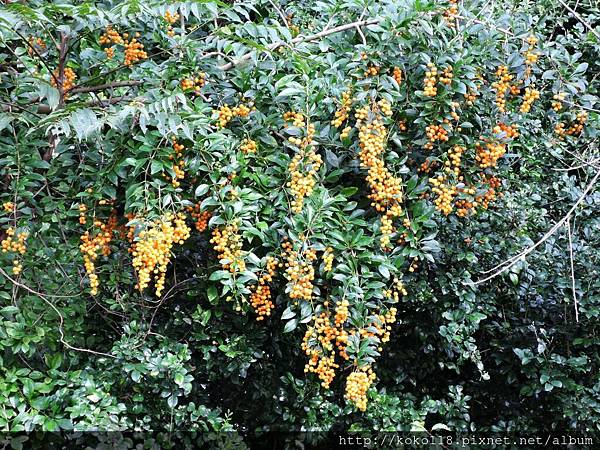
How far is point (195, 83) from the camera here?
2.84 metres

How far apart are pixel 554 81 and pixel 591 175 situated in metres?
0.81

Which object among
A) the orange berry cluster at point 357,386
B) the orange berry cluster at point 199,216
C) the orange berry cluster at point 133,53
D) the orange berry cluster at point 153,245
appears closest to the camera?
the orange berry cluster at point 153,245

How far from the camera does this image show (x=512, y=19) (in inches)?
119

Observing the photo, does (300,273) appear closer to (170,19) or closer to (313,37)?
(313,37)

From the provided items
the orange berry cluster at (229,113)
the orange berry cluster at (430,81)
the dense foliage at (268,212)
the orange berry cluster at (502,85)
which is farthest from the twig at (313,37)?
the orange berry cluster at (502,85)

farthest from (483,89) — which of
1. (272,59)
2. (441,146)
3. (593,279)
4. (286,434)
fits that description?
(286,434)

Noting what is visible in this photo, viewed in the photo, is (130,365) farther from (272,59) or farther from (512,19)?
(512,19)

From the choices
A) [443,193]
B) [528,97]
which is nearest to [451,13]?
[528,97]

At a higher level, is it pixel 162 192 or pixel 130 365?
pixel 162 192

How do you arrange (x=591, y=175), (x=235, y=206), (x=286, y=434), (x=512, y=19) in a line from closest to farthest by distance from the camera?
1. (x=235, y=206)
2. (x=512, y=19)
3. (x=286, y=434)
4. (x=591, y=175)

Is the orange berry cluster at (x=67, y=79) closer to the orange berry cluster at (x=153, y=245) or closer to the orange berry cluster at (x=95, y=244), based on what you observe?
the orange berry cluster at (x=95, y=244)

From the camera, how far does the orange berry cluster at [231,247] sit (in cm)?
253

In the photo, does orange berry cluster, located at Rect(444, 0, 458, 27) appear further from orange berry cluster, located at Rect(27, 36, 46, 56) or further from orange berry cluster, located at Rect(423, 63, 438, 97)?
orange berry cluster, located at Rect(27, 36, 46, 56)

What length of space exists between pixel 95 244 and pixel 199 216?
1.32ft
